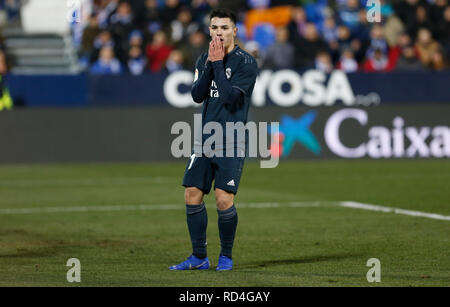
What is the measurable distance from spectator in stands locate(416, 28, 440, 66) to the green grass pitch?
3.87 meters

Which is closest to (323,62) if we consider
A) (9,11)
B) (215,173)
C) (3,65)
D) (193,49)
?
(193,49)

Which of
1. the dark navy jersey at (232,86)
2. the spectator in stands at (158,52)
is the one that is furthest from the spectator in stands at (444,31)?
the dark navy jersey at (232,86)

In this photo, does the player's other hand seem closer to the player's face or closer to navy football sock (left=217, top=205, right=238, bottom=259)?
the player's face

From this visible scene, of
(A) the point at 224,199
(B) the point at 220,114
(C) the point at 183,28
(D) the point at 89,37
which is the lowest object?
(A) the point at 224,199

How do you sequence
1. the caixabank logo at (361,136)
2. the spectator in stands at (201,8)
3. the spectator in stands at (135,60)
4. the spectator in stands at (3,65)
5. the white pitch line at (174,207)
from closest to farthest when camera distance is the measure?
the white pitch line at (174,207) → the caixabank logo at (361,136) → the spectator in stands at (3,65) → the spectator in stands at (135,60) → the spectator in stands at (201,8)

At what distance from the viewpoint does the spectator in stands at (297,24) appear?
2422cm

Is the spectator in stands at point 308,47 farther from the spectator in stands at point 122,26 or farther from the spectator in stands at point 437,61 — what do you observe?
the spectator in stands at point 122,26

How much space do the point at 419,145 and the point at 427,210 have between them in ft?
28.0

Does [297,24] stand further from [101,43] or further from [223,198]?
[223,198]

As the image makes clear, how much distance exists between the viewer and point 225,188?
8641mm

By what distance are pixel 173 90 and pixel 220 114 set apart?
13.5 metres

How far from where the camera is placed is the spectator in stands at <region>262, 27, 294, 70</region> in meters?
22.8

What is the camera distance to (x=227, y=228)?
345 inches

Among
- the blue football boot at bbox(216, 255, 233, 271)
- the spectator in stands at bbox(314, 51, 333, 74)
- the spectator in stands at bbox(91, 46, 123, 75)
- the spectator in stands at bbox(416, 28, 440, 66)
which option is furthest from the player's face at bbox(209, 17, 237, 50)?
the spectator in stands at bbox(416, 28, 440, 66)
